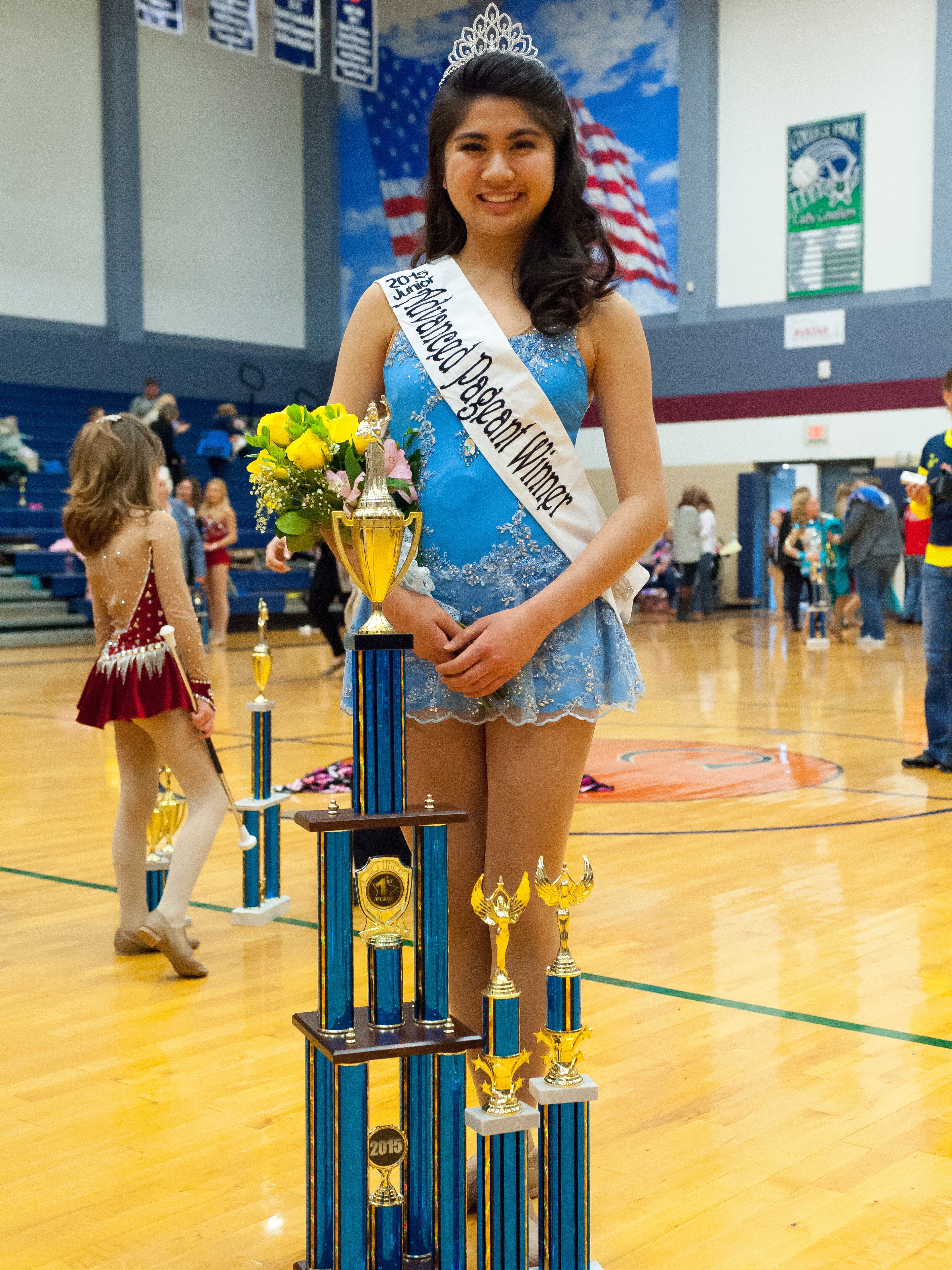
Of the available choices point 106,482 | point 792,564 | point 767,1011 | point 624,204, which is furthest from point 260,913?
point 624,204

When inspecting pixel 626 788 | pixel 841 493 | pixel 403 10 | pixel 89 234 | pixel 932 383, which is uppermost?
pixel 403 10

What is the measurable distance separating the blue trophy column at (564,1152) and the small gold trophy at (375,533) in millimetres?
497

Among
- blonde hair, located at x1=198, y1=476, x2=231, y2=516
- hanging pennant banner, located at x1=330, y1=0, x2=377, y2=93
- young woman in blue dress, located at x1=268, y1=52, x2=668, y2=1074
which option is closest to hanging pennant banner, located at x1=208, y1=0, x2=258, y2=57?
hanging pennant banner, located at x1=330, y1=0, x2=377, y2=93

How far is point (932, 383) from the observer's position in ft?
Result: 55.2

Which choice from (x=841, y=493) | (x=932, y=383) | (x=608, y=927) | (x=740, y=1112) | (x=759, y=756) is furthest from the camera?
(x=932, y=383)

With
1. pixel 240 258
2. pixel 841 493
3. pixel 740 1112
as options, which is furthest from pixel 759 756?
pixel 240 258

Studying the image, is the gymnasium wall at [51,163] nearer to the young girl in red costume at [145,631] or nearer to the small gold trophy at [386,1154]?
the young girl in red costume at [145,631]

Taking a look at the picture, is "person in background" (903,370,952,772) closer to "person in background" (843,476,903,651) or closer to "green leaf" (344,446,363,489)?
"green leaf" (344,446,363,489)

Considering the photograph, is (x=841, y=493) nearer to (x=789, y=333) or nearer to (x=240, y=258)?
(x=789, y=333)

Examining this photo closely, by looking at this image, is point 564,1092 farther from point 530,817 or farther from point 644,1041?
point 644,1041

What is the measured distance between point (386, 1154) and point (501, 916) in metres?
0.35

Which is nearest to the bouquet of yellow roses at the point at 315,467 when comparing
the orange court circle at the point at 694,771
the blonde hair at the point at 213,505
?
the orange court circle at the point at 694,771

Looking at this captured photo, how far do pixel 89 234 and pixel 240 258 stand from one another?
108 inches

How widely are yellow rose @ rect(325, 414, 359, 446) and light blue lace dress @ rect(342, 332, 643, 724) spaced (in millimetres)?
170
